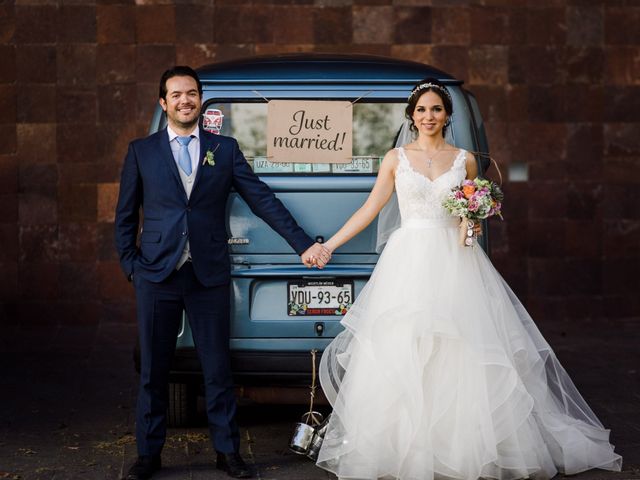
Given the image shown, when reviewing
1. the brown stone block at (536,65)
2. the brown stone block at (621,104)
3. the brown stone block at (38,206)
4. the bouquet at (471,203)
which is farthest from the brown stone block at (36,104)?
the bouquet at (471,203)

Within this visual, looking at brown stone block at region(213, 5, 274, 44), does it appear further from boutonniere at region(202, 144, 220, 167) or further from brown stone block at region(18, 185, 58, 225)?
boutonniere at region(202, 144, 220, 167)

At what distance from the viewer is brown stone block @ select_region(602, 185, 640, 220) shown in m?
11.4

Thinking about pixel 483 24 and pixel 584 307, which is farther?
pixel 584 307

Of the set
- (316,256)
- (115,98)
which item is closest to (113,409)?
(316,256)

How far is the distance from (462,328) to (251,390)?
1254mm

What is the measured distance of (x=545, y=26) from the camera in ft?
37.0

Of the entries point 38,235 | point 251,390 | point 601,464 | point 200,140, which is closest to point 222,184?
point 200,140

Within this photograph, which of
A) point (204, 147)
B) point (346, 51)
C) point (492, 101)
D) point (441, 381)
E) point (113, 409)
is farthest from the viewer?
point (492, 101)

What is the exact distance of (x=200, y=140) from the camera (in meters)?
5.88

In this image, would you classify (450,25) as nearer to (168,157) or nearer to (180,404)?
(180,404)

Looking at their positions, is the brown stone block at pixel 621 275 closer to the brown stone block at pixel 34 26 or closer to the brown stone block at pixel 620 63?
the brown stone block at pixel 620 63

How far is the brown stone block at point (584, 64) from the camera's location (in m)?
11.3

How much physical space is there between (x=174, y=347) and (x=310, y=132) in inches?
52.2

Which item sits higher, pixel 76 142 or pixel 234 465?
pixel 76 142
